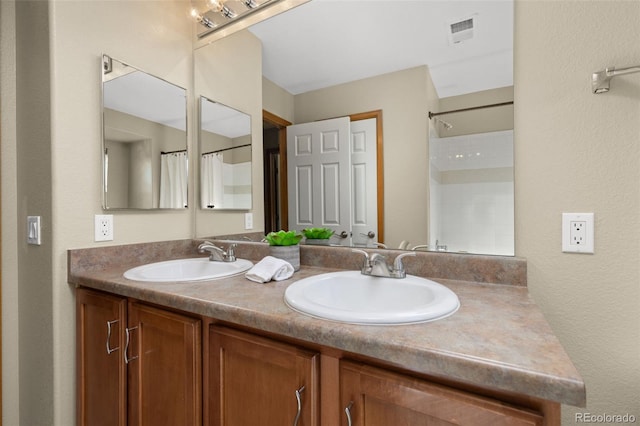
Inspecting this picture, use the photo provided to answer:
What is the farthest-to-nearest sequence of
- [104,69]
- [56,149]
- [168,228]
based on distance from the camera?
[168,228]
[104,69]
[56,149]

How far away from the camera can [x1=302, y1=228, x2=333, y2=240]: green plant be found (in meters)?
1.37

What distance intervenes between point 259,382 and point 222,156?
1.32 m

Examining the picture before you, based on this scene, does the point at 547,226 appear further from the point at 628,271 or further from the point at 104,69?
the point at 104,69

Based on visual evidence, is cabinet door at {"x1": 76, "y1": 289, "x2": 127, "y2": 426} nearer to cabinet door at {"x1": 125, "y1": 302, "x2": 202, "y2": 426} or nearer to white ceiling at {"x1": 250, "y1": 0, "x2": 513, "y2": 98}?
cabinet door at {"x1": 125, "y1": 302, "x2": 202, "y2": 426}

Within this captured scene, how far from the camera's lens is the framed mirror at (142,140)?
53.8 inches

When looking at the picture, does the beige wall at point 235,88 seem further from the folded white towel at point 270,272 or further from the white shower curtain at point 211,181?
the folded white towel at point 270,272

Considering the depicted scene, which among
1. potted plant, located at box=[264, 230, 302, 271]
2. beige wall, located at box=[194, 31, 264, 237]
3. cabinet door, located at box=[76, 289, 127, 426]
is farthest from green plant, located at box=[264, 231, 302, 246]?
cabinet door, located at box=[76, 289, 127, 426]

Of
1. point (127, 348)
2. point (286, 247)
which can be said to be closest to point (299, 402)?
point (286, 247)

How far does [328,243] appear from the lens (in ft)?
4.47

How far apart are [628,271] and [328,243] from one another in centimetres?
97

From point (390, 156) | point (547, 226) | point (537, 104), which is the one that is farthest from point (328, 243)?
point (537, 104)

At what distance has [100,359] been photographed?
117 cm

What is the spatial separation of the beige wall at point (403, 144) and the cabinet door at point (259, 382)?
663 mm

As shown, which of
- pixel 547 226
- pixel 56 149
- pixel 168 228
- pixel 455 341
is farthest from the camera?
pixel 168 228
